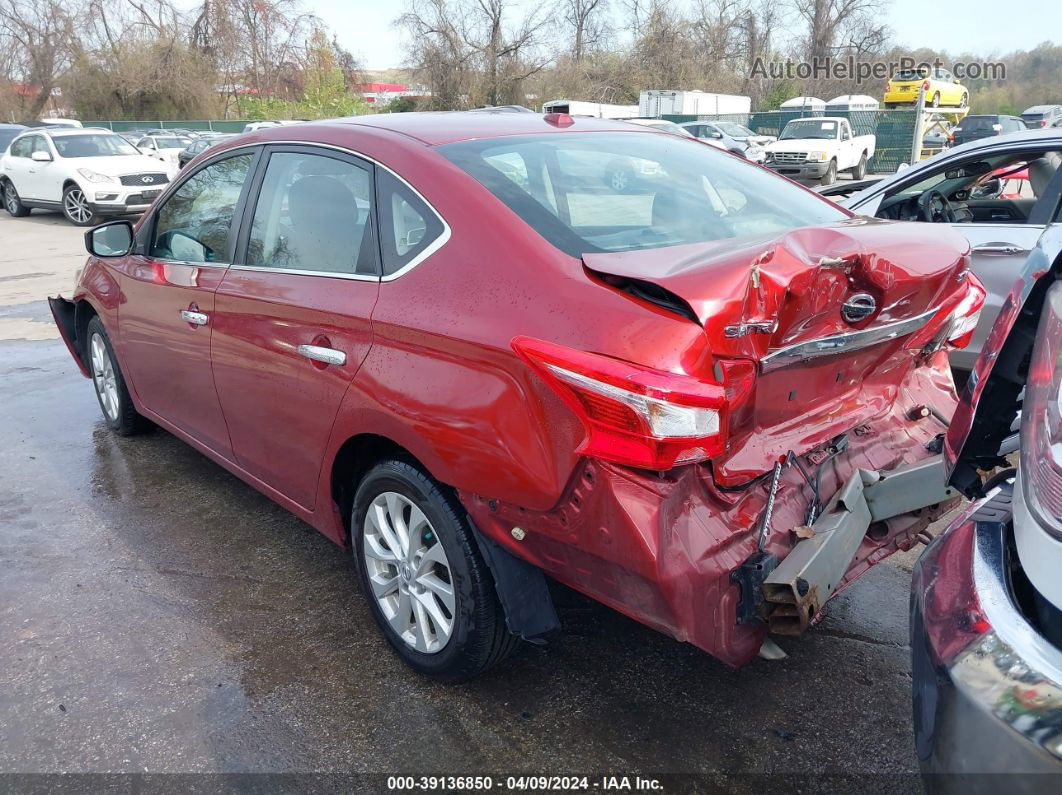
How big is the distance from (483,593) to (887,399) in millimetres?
1412

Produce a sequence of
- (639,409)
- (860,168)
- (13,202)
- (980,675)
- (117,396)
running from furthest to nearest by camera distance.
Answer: (860,168) < (13,202) < (117,396) < (639,409) < (980,675)

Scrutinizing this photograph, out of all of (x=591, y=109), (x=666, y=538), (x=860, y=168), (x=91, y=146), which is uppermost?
(x=591, y=109)

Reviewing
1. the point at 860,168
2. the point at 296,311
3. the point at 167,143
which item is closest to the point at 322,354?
the point at 296,311

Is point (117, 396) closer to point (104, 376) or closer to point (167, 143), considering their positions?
point (104, 376)

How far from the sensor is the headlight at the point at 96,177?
1523 centimetres

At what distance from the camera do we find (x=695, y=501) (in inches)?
84.0

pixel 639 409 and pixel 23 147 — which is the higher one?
pixel 23 147

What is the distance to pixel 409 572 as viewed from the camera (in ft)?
9.02

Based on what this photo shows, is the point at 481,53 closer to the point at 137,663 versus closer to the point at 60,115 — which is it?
the point at 60,115

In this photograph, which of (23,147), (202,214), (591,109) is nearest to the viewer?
(202,214)

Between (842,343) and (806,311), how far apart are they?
205mm

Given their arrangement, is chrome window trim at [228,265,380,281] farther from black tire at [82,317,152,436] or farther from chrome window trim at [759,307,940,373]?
black tire at [82,317,152,436]

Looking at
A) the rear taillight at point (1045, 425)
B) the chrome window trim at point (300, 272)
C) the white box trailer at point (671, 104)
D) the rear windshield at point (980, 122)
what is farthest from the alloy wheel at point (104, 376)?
the white box trailer at point (671, 104)

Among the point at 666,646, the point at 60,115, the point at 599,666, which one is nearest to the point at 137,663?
the point at 599,666
